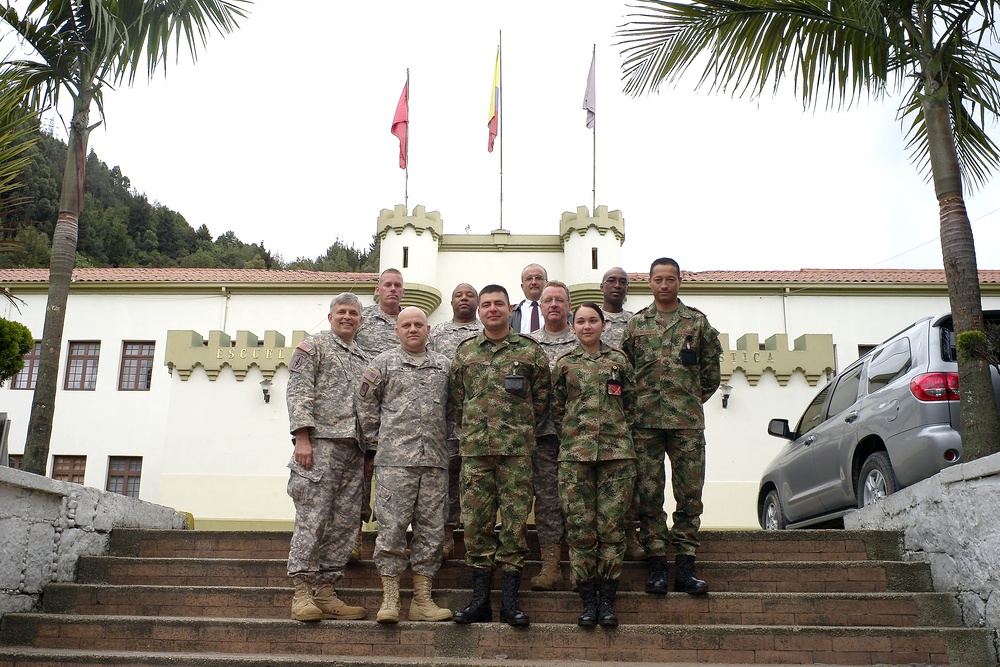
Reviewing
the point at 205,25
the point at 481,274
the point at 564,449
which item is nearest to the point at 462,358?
the point at 564,449

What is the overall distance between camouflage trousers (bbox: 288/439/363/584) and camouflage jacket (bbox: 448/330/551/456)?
817 millimetres

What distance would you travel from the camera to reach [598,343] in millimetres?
5883

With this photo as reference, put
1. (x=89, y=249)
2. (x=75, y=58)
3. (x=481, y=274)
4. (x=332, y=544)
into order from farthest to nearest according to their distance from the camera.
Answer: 1. (x=89, y=249)
2. (x=481, y=274)
3. (x=75, y=58)
4. (x=332, y=544)

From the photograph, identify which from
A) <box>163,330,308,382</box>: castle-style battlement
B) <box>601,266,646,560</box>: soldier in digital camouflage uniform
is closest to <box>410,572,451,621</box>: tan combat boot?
<box>601,266,646,560</box>: soldier in digital camouflage uniform

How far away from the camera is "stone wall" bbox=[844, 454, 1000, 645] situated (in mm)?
5215

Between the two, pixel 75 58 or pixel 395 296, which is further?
pixel 75 58

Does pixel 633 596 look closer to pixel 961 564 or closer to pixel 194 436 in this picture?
pixel 961 564

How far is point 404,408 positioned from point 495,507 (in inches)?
35.0

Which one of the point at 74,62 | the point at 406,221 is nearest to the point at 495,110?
the point at 406,221

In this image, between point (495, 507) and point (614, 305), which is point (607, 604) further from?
point (614, 305)

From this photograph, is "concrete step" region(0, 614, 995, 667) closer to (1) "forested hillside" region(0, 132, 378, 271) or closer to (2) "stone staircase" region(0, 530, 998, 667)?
(2) "stone staircase" region(0, 530, 998, 667)

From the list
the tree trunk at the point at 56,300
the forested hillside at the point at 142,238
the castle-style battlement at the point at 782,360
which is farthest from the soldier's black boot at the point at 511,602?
the forested hillside at the point at 142,238

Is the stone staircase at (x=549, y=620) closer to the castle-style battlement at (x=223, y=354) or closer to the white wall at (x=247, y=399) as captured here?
the white wall at (x=247, y=399)

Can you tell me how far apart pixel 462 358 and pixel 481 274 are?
20517 millimetres
